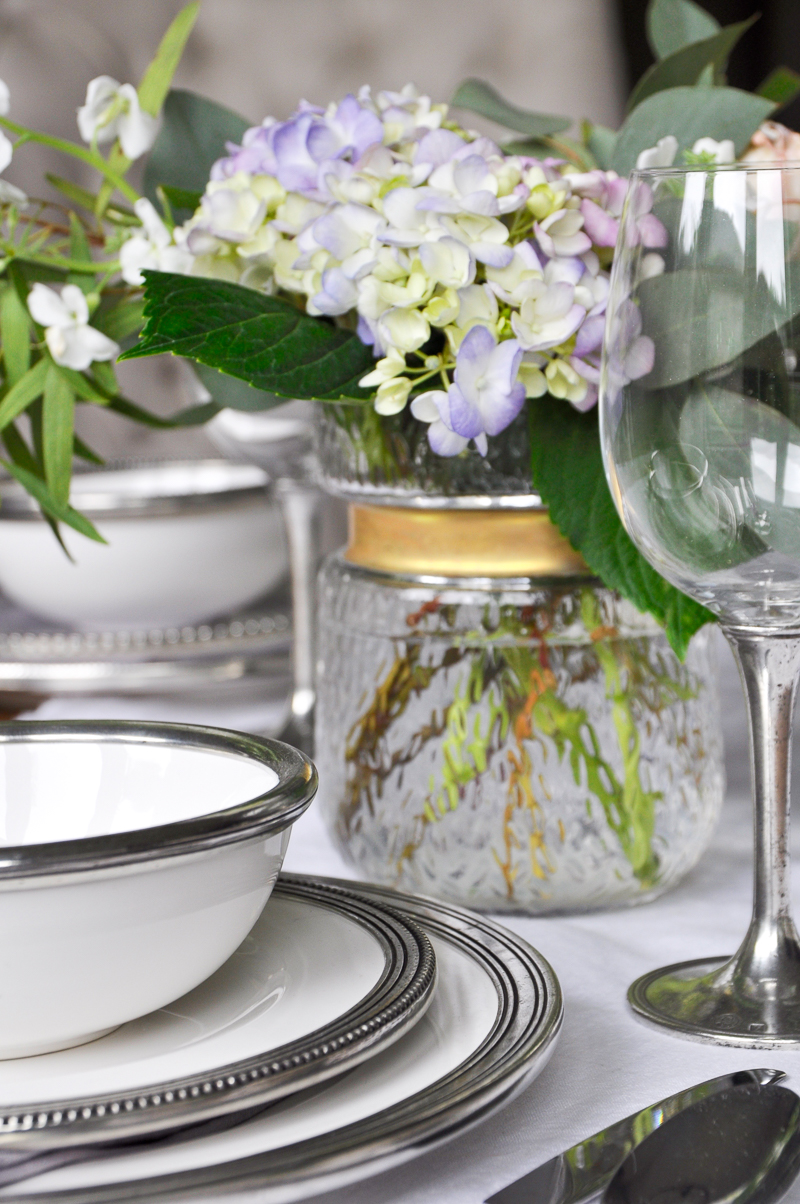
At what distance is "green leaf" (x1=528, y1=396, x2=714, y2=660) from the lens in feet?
1.52

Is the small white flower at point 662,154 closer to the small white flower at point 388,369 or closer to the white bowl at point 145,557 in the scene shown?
the small white flower at point 388,369

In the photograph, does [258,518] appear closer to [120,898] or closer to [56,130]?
[120,898]

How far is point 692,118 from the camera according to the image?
518 mm

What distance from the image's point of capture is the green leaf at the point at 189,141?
2.02ft

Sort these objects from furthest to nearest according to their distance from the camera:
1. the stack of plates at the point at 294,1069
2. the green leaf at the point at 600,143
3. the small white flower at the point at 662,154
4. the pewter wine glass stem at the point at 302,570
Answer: the pewter wine glass stem at the point at 302,570 → the green leaf at the point at 600,143 → the small white flower at the point at 662,154 → the stack of plates at the point at 294,1069

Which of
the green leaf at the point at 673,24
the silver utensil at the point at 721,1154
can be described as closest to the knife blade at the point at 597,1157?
the silver utensil at the point at 721,1154

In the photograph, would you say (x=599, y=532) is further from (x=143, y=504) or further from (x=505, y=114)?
(x=143, y=504)

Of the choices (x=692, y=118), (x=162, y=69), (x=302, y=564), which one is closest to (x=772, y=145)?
(x=692, y=118)

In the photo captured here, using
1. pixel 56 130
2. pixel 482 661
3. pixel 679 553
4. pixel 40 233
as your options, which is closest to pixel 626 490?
pixel 679 553

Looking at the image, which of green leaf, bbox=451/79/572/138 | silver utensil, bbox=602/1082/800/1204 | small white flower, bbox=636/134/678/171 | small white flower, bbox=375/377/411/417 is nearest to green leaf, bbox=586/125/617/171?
green leaf, bbox=451/79/572/138

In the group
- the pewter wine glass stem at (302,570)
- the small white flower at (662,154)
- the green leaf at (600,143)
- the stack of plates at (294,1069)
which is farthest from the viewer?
the pewter wine glass stem at (302,570)

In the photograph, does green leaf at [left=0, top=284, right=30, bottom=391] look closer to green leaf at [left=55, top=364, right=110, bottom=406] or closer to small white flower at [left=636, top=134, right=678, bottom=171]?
green leaf at [left=55, top=364, right=110, bottom=406]

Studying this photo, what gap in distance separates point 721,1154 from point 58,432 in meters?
0.37

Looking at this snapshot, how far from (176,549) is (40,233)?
0.88 ft
